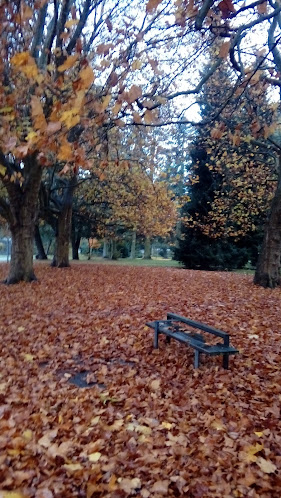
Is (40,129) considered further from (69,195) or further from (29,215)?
(69,195)

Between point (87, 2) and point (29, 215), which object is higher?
point (87, 2)

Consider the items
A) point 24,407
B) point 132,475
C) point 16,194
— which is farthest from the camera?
point 16,194

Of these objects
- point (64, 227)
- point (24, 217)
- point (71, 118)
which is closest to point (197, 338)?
point (71, 118)

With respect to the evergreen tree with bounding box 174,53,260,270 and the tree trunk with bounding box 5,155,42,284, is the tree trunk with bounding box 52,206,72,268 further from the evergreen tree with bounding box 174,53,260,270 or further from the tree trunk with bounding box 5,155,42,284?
the evergreen tree with bounding box 174,53,260,270

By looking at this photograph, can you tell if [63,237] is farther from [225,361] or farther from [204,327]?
[225,361]

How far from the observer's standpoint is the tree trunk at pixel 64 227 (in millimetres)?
18281

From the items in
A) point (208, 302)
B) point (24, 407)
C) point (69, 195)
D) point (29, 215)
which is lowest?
point (24, 407)

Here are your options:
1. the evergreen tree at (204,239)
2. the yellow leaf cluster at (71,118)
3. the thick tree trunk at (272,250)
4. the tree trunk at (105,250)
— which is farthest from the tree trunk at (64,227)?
the tree trunk at (105,250)

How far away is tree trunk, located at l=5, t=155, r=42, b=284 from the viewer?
12.1 meters

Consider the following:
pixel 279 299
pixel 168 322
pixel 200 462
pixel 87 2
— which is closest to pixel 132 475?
pixel 200 462

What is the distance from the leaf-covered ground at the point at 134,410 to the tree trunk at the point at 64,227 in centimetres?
1034

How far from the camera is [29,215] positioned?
12.6 m

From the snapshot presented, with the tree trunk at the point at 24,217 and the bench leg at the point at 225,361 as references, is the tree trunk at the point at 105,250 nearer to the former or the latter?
the tree trunk at the point at 24,217

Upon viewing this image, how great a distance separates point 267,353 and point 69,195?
46.2 ft
